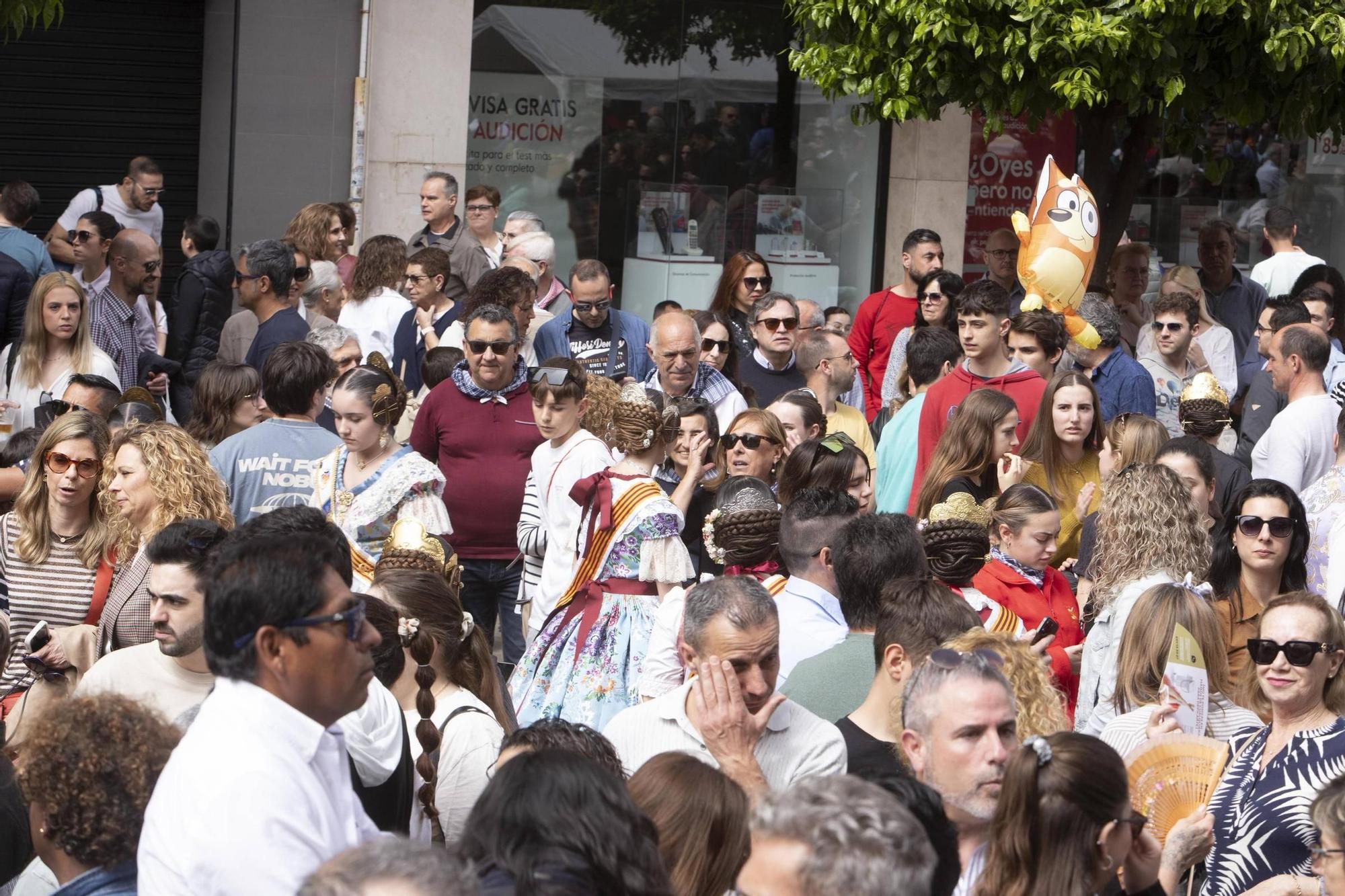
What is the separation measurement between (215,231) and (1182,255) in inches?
406

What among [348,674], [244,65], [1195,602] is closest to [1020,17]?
[244,65]

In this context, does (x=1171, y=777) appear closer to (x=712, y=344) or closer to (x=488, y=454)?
(x=488, y=454)

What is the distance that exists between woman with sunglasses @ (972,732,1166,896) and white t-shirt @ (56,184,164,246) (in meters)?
9.33

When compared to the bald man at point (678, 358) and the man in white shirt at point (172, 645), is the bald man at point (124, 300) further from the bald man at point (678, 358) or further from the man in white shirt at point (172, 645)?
the man in white shirt at point (172, 645)

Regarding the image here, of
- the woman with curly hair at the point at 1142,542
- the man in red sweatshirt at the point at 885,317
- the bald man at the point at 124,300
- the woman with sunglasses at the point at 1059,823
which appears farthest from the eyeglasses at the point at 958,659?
the man in red sweatshirt at the point at 885,317

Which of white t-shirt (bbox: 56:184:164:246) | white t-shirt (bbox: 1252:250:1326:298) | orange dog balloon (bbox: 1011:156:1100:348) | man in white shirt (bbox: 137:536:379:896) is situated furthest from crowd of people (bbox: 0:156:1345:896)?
white t-shirt (bbox: 1252:250:1326:298)

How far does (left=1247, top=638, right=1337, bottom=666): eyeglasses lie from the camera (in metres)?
4.79

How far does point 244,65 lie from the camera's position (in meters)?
13.1

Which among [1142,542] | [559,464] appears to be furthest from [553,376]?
[1142,542]

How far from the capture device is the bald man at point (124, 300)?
29.9ft

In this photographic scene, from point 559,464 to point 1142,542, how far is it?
2454mm

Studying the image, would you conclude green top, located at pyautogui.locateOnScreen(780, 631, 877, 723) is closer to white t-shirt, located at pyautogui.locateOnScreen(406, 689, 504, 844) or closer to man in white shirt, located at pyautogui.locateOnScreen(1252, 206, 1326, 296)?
white t-shirt, located at pyautogui.locateOnScreen(406, 689, 504, 844)

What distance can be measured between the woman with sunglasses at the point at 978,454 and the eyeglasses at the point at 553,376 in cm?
162

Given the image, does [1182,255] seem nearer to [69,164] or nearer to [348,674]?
[69,164]
